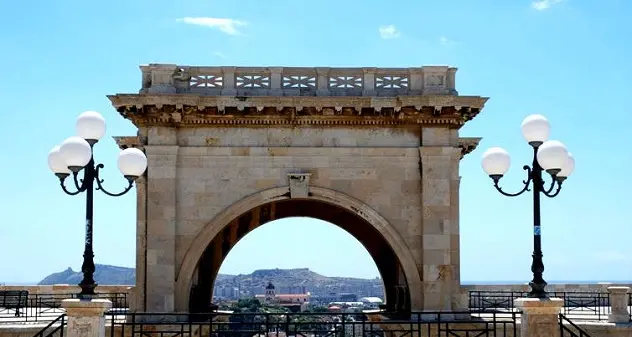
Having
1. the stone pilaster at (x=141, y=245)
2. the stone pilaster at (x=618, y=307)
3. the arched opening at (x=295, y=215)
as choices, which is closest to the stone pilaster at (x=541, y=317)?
the stone pilaster at (x=618, y=307)

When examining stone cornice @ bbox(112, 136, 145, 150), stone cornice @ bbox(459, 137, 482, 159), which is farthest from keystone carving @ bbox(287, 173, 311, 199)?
stone cornice @ bbox(459, 137, 482, 159)

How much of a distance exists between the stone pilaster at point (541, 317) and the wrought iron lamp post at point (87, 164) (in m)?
6.73

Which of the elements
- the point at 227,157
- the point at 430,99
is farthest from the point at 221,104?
the point at 430,99

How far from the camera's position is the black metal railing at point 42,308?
85.3ft

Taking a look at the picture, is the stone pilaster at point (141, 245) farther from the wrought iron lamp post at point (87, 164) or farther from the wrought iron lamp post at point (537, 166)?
the wrought iron lamp post at point (537, 166)

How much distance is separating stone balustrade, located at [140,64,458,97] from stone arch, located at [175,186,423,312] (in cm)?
244

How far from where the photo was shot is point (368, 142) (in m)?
23.2

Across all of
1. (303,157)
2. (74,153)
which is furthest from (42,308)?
(74,153)

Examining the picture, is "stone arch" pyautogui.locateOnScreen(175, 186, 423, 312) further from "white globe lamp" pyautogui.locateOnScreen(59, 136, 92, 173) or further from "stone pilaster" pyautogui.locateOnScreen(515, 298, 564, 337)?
"white globe lamp" pyautogui.locateOnScreen(59, 136, 92, 173)

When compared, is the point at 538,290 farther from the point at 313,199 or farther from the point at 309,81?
the point at 309,81

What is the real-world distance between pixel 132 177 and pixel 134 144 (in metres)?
9.46

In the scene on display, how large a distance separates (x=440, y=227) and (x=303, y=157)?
3.68 m

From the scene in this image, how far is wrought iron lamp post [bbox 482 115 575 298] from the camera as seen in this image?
1542cm

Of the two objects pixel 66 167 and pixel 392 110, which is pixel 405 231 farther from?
pixel 66 167
